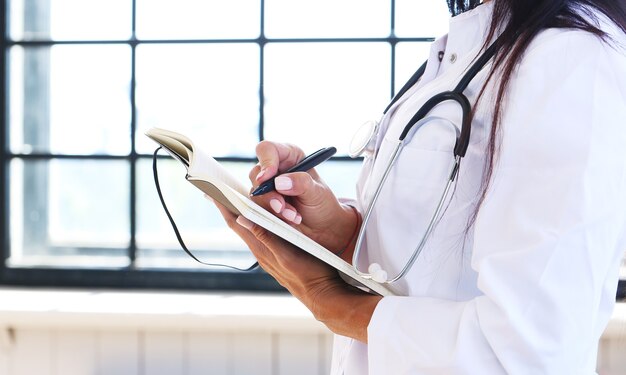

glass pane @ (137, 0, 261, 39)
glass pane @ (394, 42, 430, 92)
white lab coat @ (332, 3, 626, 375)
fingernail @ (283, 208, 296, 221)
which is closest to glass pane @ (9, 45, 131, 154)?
glass pane @ (137, 0, 261, 39)

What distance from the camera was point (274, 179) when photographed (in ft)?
2.49

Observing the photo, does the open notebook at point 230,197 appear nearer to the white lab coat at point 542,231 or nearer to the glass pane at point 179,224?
the white lab coat at point 542,231

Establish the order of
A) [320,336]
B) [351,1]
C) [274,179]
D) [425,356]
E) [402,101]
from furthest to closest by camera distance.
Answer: [351,1]
[320,336]
[402,101]
[274,179]
[425,356]

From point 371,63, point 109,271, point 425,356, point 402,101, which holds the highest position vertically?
point 371,63

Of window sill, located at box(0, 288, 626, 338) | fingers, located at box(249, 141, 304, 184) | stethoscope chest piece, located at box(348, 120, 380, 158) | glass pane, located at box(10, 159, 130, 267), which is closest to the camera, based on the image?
fingers, located at box(249, 141, 304, 184)

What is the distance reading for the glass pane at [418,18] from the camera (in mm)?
1874

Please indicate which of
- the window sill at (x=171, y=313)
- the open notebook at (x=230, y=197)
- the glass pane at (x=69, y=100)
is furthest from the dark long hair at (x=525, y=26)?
the glass pane at (x=69, y=100)

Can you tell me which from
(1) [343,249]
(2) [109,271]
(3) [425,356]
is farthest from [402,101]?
(2) [109,271]

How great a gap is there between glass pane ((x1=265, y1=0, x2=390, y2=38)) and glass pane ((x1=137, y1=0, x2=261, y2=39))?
9 cm

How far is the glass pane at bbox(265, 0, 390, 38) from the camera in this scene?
189 cm

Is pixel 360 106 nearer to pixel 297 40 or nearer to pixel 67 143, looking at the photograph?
pixel 297 40

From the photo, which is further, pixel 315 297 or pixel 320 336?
pixel 320 336

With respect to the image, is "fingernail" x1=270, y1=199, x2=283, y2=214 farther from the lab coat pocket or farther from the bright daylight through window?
the bright daylight through window

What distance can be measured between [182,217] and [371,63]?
2.39 feet
